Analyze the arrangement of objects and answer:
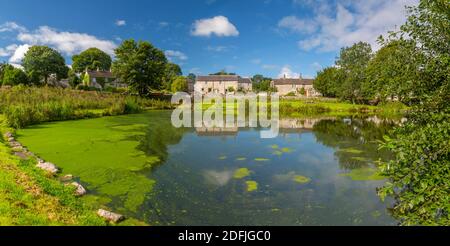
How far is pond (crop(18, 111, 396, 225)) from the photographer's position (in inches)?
374

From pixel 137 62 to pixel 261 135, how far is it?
141 feet

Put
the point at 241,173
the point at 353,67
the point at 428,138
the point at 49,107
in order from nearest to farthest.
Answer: the point at 428,138
the point at 241,173
the point at 49,107
the point at 353,67

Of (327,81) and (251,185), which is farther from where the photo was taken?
(327,81)

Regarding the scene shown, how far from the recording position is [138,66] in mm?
62469

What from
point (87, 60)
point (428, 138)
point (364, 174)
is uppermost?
point (87, 60)

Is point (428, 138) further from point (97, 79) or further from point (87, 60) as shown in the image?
point (87, 60)

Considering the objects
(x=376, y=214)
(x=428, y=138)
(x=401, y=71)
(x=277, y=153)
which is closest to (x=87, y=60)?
(x=277, y=153)

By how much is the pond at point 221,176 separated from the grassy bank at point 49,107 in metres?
3.43

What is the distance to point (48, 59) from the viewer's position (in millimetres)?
75562

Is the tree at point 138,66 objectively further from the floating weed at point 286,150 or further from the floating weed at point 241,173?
the floating weed at point 241,173

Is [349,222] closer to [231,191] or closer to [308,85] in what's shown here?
[231,191]

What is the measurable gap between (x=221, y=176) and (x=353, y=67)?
63.6 metres

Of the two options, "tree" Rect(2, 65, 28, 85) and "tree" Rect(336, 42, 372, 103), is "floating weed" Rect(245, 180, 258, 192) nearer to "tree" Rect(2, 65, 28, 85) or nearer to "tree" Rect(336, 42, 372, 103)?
"tree" Rect(336, 42, 372, 103)

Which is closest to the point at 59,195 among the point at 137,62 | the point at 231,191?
the point at 231,191
